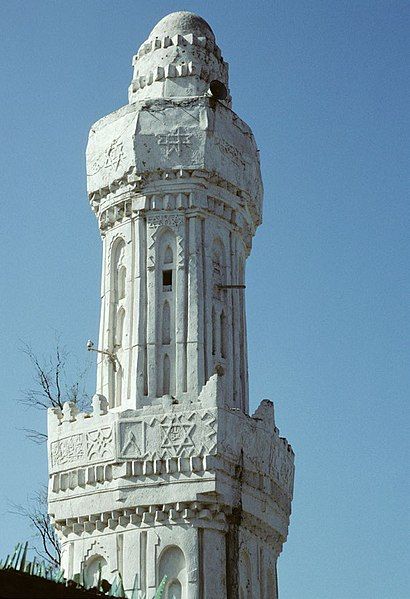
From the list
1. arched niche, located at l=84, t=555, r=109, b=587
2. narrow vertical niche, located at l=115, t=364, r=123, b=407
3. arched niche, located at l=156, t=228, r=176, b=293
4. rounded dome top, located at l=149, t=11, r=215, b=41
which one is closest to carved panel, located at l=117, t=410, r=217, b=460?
narrow vertical niche, located at l=115, t=364, r=123, b=407

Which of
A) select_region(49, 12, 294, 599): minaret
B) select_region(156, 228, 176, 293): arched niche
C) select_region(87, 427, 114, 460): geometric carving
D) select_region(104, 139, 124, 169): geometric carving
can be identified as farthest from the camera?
select_region(104, 139, 124, 169): geometric carving

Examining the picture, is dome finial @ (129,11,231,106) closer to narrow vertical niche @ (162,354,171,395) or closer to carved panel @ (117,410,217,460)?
narrow vertical niche @ (162,354,171,395)

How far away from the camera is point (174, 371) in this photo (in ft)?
89.0

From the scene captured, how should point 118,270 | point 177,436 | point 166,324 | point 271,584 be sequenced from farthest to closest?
1. point 118,270
2. point 166,324
3. point 271,584
4. point 177,436

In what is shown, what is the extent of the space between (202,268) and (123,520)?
20.1ft

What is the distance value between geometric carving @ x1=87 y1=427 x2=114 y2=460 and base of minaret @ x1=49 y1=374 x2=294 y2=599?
0.03 m

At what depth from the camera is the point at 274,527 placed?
90.1ft

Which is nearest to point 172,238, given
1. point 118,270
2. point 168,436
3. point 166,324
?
point 118,270

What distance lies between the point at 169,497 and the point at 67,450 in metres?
2.89

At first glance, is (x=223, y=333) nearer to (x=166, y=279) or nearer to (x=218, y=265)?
(x=218, y=265)

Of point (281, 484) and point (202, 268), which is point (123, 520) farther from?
point (202, 268)

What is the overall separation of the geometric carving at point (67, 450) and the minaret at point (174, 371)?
38 millimetres

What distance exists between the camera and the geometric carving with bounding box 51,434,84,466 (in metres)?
26.7

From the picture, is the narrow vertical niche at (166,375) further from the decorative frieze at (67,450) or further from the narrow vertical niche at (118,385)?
the decorative frieze at (67,450)
